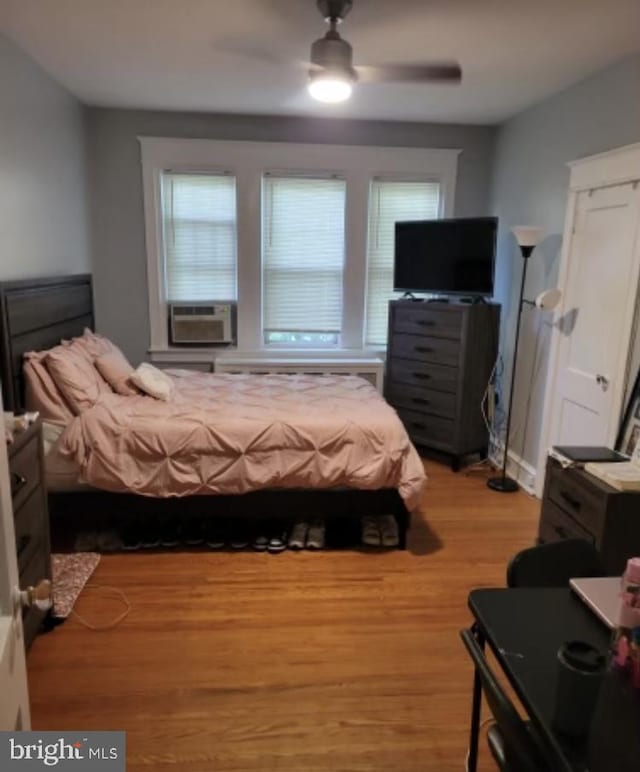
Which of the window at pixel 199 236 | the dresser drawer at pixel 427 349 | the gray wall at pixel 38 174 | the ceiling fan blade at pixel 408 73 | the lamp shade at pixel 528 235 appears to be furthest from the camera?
the window at pixel 199 236

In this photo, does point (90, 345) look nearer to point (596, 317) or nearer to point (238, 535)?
point (238, 535)

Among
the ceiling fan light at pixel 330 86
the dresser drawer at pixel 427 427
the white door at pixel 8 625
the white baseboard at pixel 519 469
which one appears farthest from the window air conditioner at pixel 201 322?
the white door at pixel 8 625

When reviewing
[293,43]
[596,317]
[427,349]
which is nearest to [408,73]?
[293,43]

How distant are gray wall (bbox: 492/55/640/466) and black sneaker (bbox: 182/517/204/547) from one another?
236 centimetres

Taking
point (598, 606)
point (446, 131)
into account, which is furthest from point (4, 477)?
point (446, 131)

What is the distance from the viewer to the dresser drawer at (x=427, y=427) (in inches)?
174

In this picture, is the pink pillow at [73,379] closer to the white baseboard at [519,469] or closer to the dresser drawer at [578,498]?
the dresser drawer at [578,498]

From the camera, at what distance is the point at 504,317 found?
15.0 ft

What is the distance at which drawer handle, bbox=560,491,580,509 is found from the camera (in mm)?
2545

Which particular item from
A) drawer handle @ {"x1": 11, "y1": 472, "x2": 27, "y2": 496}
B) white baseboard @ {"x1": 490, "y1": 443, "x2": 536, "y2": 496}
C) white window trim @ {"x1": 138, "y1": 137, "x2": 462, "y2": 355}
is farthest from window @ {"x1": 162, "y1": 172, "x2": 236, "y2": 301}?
drawer handle @ {"x1": 11, "y1": 472, "x2": 27, "y2": 496}

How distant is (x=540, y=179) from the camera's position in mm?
3994

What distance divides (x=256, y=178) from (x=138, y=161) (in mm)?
941

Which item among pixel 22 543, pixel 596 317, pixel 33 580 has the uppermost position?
pixel 596 317

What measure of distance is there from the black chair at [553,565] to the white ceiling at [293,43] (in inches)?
87.5
